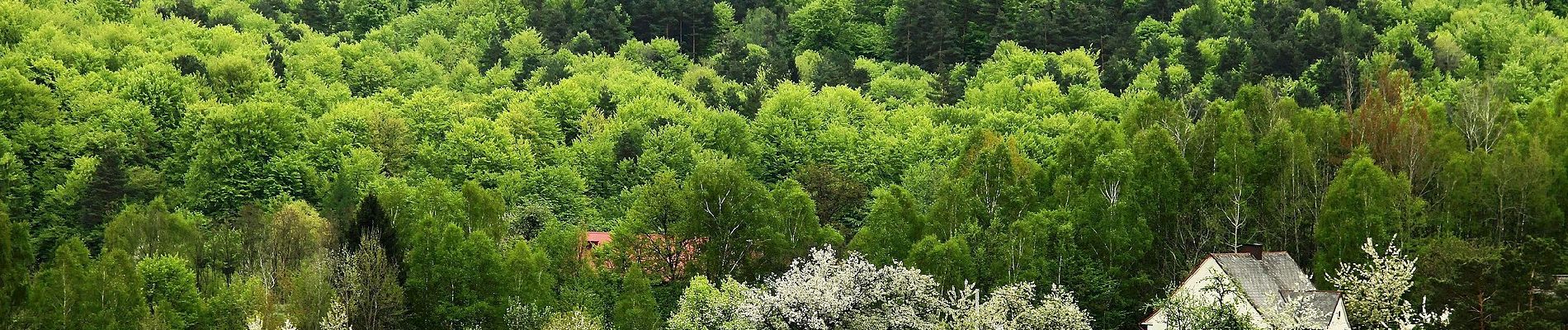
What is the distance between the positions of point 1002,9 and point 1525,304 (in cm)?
10539

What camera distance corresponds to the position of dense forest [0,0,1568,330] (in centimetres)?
8281

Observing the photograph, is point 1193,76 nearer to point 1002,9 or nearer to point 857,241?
point 1002,9

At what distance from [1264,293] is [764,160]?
213ft

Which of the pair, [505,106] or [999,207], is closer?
[999,207]

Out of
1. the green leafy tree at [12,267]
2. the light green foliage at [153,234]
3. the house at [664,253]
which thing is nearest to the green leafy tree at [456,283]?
the house at [664,253]

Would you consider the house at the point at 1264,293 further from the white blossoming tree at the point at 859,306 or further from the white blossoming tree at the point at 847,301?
the white blossoming tree at the point at 847,301

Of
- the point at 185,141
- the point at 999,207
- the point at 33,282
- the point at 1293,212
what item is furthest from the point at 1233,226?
the point at 185,141

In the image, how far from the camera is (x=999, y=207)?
9281cm

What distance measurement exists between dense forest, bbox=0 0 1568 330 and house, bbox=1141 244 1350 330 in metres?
2.38

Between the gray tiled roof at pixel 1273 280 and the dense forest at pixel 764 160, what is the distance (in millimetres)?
2721

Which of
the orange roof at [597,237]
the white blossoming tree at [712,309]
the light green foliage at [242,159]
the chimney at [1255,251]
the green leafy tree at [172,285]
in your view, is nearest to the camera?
the white blossoming tree at [712,309]

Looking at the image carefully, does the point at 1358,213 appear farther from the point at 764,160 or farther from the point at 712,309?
the point at 764,160

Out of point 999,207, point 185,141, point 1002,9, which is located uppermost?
point 1002,9

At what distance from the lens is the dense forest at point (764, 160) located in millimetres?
82812
